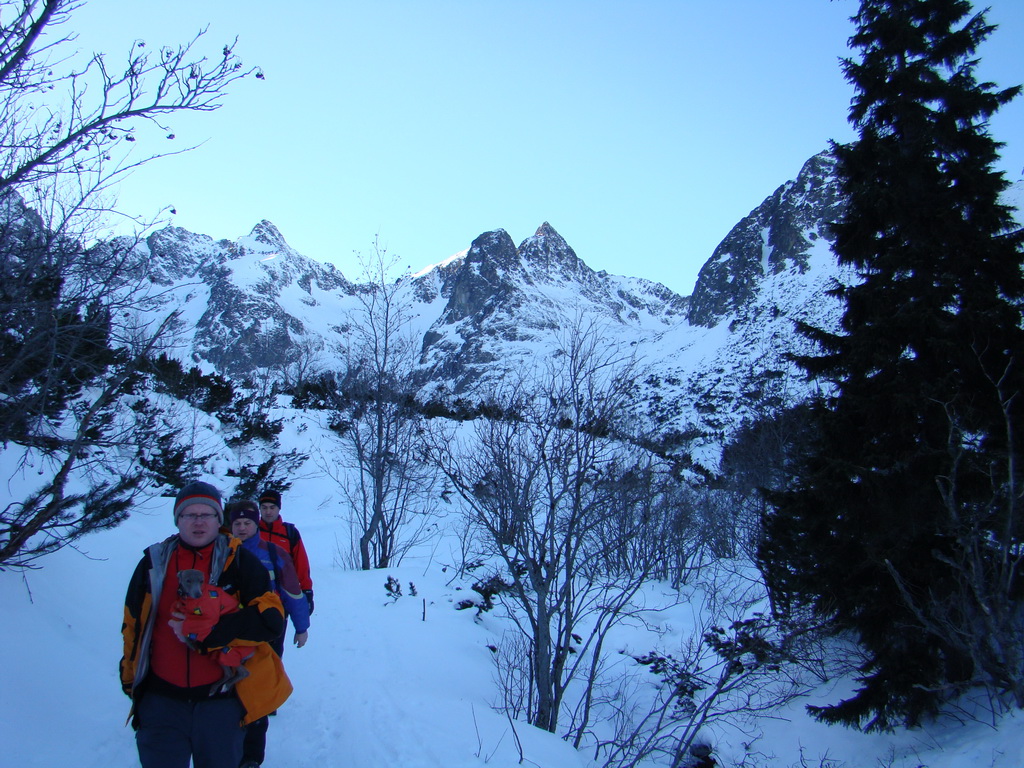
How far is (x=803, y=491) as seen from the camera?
6.79 meters

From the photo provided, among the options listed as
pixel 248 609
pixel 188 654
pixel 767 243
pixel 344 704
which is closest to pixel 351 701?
pixel 344 704

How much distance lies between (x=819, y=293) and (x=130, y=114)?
202 ft

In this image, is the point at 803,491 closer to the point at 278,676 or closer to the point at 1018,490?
the point at 1018,490

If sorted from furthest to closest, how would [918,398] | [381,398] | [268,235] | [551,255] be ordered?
[268,235]
[551,255]
[381,398]
[918,398]

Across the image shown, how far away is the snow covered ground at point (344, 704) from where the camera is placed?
3711 mm

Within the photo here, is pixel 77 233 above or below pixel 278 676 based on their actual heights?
above

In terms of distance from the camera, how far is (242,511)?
3848mm

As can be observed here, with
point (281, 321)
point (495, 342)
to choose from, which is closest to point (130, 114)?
point (495, 342)

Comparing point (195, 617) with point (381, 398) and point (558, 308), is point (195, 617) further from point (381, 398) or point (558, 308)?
point (558, 308)

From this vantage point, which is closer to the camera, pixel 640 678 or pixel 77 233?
pixel 77 233

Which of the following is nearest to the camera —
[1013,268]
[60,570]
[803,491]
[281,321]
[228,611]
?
[228,611]

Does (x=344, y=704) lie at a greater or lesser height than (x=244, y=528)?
lesser

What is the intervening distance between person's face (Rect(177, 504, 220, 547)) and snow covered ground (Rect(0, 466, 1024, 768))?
7.01ft

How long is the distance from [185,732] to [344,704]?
291 centimetres
